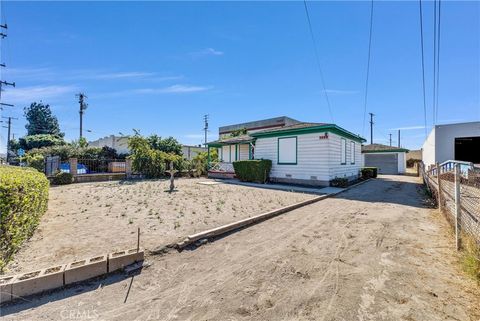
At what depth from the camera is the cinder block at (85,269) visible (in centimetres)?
294

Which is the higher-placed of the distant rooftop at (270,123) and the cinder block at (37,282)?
the distant rooftop at (270,123)

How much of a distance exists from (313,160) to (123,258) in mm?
10679

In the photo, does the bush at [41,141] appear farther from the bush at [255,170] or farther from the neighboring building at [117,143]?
the bush at [255,170]

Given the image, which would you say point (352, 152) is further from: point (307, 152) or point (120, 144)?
point (120, 144)

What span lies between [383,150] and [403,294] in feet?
89.6

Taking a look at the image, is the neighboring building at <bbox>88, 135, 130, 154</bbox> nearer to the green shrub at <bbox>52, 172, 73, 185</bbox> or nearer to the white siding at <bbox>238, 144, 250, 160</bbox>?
the green shrub at <bbox>52, 172, 73, 185</bbox>

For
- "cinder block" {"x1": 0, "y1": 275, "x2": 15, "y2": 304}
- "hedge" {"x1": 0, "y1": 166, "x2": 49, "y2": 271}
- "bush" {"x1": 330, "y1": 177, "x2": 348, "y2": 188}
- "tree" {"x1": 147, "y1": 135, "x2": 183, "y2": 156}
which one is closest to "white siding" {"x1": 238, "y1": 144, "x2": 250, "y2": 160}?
"bush" {"x1": 330, "y1": 177, "x2": 348, "y2": 188}

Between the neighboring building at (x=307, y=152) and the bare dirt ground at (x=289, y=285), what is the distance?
7361mm

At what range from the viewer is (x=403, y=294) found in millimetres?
2678

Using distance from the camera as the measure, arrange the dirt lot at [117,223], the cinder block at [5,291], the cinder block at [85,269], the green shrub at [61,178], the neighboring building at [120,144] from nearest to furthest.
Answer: the cinder block at [5,291], the cinder block at [85,269], the dirt lot at [117,223], the green shrub at [61,178], the neighboring building at [120,144]

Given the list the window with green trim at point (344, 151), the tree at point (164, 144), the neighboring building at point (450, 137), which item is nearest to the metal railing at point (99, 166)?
the tree at point (164, 144)

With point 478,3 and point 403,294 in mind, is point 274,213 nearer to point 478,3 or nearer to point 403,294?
point 403,294

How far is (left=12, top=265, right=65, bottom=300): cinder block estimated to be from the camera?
8.55 feet

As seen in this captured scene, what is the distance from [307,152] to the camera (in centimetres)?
1251
